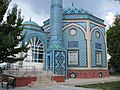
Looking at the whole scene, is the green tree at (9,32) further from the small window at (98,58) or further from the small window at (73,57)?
the small window at (98,58)

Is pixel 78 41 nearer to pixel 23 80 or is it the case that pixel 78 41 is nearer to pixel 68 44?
pixel 68 44

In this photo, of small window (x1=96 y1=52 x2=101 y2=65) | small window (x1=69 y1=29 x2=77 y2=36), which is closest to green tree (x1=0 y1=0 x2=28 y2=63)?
small window (x1=69 y1=29 x2=77 y2=36)

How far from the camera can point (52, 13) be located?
24.1 meters

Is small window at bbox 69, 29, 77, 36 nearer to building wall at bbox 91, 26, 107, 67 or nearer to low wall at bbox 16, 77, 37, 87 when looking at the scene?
building wall at bbox 91, 26, 107, 67

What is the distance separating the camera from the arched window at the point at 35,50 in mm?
23266

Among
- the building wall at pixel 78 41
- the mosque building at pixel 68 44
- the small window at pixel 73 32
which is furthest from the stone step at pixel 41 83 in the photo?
the small window at pixel 73 32

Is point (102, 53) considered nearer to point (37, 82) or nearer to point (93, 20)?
point (93, 20)

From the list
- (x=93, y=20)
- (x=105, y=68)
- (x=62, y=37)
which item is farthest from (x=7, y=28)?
(x=105, y=68)

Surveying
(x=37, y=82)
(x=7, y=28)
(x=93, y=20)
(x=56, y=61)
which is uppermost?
(x=93, y=20)

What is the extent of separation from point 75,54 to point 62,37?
2653mm

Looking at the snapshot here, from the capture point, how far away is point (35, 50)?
24016mm

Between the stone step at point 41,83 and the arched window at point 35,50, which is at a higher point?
the arched window at point 35,50

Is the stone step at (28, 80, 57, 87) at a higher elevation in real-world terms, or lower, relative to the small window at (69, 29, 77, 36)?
lower

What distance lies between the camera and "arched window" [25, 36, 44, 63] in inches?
916
